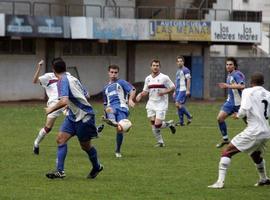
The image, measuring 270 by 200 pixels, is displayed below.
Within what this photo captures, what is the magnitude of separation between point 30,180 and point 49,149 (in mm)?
5469

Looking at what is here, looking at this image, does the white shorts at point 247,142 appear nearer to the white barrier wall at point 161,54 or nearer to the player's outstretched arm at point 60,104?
the player's outstretched arm at point 60,104

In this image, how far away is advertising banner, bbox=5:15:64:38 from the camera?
Result: 4072 centimetres

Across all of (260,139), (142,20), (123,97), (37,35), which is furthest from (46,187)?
(142,20)

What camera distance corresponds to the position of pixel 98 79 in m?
46.9

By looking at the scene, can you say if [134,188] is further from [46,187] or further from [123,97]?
[123,97]

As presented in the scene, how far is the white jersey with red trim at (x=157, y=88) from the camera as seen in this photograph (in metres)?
19.9

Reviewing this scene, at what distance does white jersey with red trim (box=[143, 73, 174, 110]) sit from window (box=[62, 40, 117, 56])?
84.2ft

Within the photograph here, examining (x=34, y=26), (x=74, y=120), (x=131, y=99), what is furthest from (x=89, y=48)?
(x=74, y=120)

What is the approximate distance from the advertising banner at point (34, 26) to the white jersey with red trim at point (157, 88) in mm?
21436

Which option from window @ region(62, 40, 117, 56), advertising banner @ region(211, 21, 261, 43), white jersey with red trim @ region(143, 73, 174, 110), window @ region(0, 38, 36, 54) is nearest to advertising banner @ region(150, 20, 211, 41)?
advertising banner @ region(211, 21, 261, 43)

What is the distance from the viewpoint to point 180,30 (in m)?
46.1

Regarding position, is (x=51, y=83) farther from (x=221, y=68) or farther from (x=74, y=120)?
(x=221, y=68)

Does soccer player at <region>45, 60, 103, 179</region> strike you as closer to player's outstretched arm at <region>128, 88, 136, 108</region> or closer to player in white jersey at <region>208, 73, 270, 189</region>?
player in white jersey at <region>208, 73, 270, 189</region>

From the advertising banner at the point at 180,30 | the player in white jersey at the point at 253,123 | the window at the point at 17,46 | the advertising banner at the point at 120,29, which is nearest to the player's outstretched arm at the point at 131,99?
the player in white jersey at the point at 253,123
